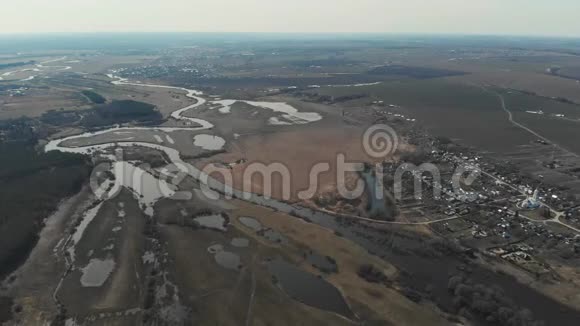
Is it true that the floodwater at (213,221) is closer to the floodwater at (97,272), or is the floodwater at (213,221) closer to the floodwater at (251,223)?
the floodwater at (251,223)

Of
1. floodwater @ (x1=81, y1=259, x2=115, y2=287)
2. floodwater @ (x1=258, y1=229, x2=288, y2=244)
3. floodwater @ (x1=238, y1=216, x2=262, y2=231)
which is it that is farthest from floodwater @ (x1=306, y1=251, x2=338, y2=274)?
floodwater @ (x1=81, y1=259, x2=115, y2=287)

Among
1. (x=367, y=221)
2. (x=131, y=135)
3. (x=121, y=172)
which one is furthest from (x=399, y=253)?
(x=131, y=135)

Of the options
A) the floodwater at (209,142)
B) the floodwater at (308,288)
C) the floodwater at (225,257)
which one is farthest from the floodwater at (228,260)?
the floodwater at (209,142)

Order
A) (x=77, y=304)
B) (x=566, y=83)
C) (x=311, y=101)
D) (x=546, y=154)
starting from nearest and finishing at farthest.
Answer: (x=77, y=304) → (x=546, y=154) → (x=311, y=101) → (x=566, y=83)

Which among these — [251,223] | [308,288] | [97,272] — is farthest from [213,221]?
[308,288]

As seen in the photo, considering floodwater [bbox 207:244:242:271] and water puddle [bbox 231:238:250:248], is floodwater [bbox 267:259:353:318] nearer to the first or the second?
floodwater [bbox 207:244:242:271]

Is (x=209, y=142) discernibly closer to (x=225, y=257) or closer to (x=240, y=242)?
(x=240, y=242)

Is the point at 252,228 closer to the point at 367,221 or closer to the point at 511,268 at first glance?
the point at 367,221
